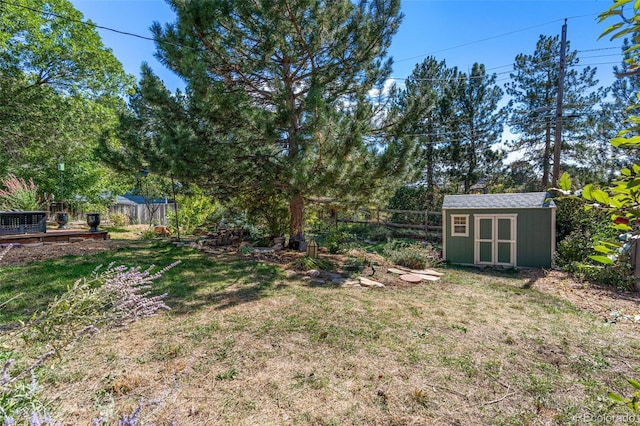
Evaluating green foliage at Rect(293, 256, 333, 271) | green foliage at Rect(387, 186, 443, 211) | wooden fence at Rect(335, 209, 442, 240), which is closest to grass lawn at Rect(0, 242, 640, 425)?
green foliage at Rect(293, 256, 333, 271)

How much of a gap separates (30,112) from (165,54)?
22.5 feet

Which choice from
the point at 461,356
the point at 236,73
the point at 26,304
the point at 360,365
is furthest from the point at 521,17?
the point at 26,304

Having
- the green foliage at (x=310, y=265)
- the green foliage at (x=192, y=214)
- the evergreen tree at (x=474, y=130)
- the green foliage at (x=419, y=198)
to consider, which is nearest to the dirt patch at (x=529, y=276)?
the green foliage at (x=310, y=265)

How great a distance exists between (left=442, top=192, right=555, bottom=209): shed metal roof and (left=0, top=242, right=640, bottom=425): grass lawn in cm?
314

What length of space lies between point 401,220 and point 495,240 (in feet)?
18.2

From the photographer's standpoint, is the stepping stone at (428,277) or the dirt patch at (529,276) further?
the stepping stone at (428,277)

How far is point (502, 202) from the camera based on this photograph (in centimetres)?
755

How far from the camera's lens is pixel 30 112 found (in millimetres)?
9766

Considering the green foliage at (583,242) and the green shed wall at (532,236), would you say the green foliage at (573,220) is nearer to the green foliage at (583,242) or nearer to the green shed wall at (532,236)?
the green foliage at (583,242)

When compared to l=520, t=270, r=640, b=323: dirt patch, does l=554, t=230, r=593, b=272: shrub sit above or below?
above

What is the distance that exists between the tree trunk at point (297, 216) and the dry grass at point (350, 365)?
3640mm

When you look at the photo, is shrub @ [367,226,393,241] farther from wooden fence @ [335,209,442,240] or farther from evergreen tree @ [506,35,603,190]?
evergreen tree @ [506,35,603,190]

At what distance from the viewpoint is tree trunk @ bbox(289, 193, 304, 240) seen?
7597mm

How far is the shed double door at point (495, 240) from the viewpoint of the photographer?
7293mm
